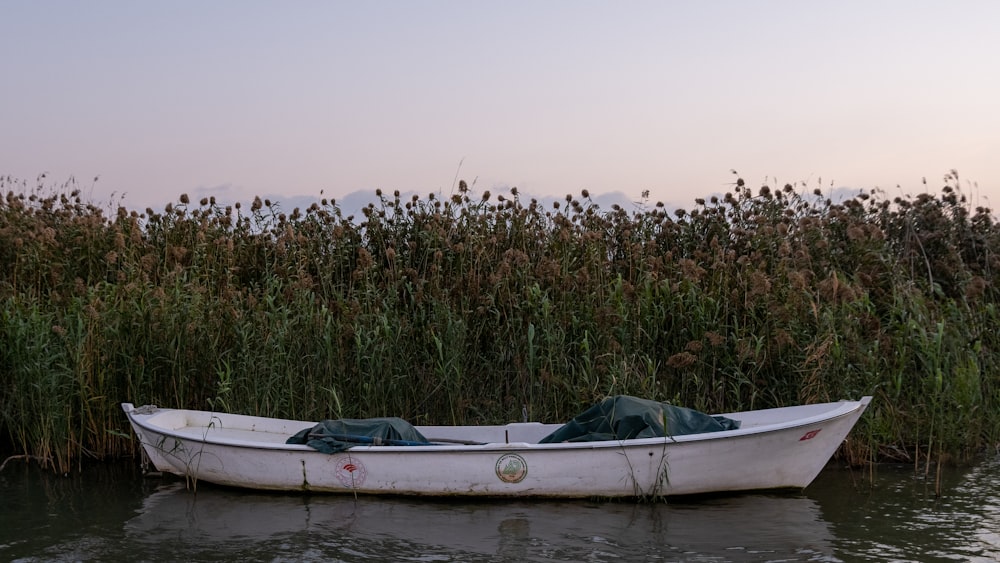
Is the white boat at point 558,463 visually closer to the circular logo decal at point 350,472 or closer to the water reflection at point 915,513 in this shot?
the circular logo decal at point 350,472

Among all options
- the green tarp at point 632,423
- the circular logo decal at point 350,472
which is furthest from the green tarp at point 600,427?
the circular logo decal at point 350,472

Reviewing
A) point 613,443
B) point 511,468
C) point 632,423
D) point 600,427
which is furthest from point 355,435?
point 632,423

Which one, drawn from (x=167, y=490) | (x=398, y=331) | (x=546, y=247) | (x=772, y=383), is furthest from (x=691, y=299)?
(x=167, y=490)

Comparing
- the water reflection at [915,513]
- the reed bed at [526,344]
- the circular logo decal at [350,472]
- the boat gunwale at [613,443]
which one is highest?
the reed bed at [526,344]

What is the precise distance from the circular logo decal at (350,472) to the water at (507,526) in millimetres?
175

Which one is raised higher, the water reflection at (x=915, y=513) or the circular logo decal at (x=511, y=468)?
the circular logo decal at (x=511, y=468)

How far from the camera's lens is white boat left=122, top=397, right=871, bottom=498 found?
26.7 ft

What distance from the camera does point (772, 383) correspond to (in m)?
10.2

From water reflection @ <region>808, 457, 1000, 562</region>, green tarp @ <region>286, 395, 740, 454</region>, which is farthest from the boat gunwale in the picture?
water reflection @ <region>808, 457, 1000, 562</region>

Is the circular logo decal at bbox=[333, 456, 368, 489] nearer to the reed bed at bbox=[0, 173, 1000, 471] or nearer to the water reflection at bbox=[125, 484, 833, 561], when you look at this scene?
the water reflection at bbox=[125, 484, 833, 561]

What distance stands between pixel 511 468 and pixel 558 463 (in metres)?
0.40

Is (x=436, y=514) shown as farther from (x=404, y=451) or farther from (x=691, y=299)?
(x=691, y=299)

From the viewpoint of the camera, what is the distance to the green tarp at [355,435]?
852 cm

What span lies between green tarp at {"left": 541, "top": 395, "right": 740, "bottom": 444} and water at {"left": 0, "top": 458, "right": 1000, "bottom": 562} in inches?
23.7
